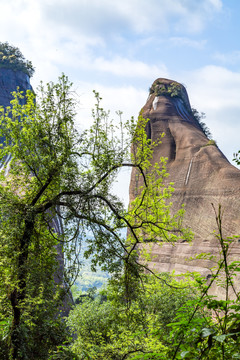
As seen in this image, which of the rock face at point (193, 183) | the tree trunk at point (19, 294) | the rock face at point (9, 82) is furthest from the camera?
the rock face at point (9, 82)

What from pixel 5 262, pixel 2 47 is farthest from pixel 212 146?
pixel 2 47

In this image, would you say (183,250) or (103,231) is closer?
(103,231)

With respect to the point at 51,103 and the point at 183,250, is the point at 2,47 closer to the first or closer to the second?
the point at 183,250

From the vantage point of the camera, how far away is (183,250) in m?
24.1

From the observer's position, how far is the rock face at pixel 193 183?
2316 cm

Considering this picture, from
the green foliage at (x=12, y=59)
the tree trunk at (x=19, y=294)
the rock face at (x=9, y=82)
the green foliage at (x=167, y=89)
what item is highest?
the green foliage at (x=12, y=59)

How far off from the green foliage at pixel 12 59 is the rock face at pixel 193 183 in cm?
2257

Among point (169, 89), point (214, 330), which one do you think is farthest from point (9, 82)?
point (214, 330)

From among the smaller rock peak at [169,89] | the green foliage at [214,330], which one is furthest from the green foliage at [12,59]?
the green foliage at [214,330]

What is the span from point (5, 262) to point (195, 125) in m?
32.9

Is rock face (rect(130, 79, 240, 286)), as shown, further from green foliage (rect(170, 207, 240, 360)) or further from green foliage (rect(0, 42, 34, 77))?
green foliage (rect(0, 42, 34, 77))

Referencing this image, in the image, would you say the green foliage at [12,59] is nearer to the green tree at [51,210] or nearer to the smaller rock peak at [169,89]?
the smaller rock peak at [169,89]

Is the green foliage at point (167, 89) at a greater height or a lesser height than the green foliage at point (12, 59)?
lesser

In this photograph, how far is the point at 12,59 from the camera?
4700 centimetres
